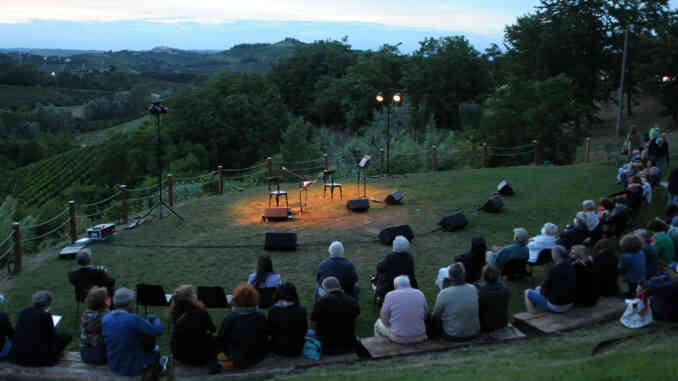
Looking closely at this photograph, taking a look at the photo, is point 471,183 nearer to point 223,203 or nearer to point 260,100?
point 223,203

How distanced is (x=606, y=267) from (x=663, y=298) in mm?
969

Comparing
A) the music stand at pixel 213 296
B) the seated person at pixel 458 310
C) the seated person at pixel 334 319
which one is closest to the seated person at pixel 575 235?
the seated person at pixel 458 310

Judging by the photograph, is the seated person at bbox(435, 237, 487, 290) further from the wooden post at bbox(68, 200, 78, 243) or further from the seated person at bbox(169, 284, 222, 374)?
the wooden post at bbox(68, 200, 78, 243)

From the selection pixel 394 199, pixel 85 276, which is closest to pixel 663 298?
pixel 85 276

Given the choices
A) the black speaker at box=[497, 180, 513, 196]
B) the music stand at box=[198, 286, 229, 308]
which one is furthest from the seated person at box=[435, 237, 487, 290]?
the black speaker at box=[497, 180, 513, 196]

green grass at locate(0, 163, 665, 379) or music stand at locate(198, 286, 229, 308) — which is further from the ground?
music stand at locate(198, 286, 229, 308)

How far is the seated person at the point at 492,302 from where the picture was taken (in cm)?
641

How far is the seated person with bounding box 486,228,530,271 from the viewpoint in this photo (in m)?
8.52

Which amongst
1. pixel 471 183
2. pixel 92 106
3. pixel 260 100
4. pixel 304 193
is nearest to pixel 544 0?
pixel 260 100

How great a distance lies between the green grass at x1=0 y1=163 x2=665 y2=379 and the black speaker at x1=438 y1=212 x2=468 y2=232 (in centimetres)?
18

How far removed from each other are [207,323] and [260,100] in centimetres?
4196

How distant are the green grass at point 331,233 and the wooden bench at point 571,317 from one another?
1.61 ft

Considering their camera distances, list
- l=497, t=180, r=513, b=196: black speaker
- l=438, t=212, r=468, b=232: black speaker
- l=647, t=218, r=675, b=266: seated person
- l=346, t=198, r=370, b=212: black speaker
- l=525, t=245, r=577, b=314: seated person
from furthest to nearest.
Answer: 1. l=497, t=180, r=513, b=196: black speaker
2. l=346, t=198, r=370, b=212: black speaker
3. l=438, t=212, r=468, b=232: black speaker
4. l=647, t=218, r=675, b=266: seated person
5. l=525, t=245, r=577, b=314: seated person

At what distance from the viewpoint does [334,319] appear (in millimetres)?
6008
